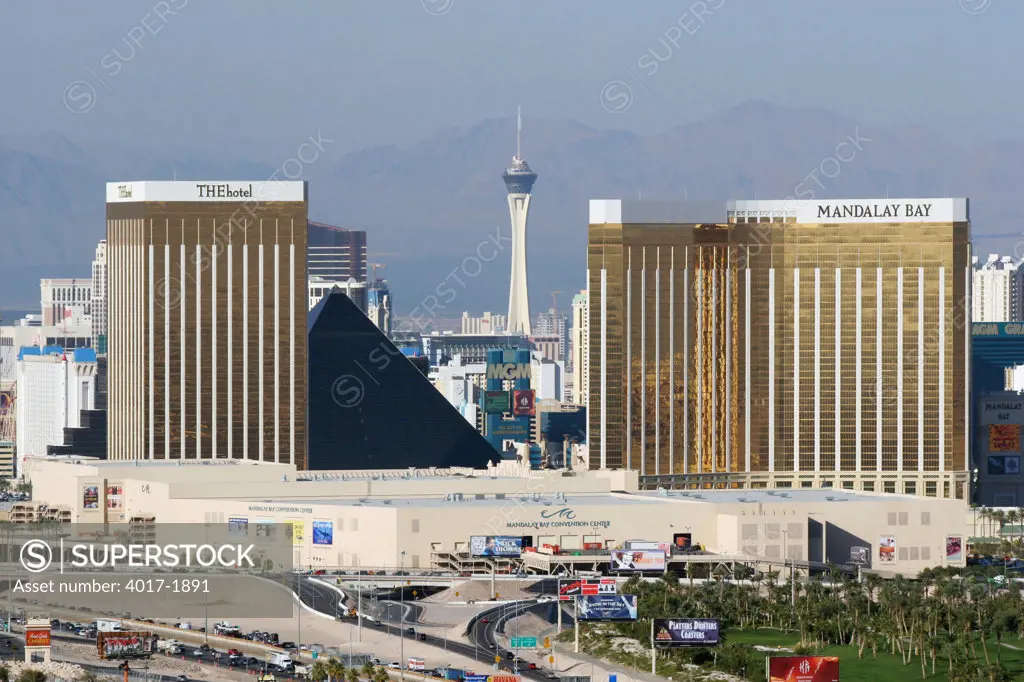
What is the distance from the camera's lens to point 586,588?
17088 centimetres

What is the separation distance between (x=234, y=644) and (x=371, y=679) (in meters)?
16.2

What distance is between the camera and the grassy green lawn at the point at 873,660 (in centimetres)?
14988

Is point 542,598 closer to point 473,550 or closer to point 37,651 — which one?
point 473,550

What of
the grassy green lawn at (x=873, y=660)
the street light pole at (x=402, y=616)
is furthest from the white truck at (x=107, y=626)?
the grassy green lawn at (x=873, y=660)

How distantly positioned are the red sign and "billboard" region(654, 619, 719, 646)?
115 ft

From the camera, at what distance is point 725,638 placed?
523 ft

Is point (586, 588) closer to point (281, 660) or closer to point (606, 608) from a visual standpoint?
point (606, 608)

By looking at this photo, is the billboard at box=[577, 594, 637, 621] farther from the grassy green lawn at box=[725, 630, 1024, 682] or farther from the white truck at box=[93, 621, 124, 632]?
the white truck at box=[93, 621, 124, 632]

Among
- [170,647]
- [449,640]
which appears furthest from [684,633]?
[170,647]

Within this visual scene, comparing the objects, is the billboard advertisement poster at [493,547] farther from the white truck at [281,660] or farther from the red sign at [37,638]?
the red sign at [37,638]

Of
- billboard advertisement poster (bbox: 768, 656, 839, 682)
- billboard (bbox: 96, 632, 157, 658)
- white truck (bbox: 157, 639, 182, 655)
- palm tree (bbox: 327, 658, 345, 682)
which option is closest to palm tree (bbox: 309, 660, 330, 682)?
palm tree (bbox: 327, 658, 345, 682)

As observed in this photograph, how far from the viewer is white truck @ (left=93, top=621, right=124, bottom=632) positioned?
161m

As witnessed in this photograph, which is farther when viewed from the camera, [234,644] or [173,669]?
[234,644]

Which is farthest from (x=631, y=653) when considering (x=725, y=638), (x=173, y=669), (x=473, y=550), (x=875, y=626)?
(x=473, y=550)
